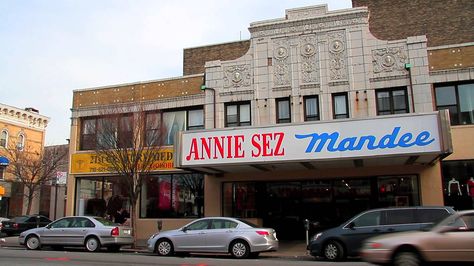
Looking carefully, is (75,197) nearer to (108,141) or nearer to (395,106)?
(108,141)

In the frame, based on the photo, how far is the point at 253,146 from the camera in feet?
62.5

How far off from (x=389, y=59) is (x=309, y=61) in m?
3.68

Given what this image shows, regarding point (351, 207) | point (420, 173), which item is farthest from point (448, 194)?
point (351, 207)

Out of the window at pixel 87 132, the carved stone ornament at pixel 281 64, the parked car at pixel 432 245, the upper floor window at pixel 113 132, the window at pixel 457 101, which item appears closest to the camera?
the parked car at pixel 432 245

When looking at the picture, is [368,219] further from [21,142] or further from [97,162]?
[21,142]

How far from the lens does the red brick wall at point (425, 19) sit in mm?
26438

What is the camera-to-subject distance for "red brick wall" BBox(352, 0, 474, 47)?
26.4m

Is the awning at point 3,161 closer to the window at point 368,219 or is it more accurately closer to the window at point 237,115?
the window at point 237,115

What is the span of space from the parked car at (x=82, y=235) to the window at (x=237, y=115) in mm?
7359

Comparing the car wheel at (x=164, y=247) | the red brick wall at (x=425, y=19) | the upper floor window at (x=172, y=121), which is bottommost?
the car wheel at (x=164, y=247)

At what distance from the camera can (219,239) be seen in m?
16.7

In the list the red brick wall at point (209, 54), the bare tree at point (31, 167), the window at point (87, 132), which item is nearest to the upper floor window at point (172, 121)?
the window at point (87, 132)

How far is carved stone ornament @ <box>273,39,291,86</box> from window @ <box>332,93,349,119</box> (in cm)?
244

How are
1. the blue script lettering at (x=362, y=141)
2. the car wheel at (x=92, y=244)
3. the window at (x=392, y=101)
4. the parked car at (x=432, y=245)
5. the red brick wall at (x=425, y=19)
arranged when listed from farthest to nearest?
the red brick wall at (x=425, y=19), the window at (x=392, y=101), the car wheel at (x=92, y=244), the blue script lettering at (x=362, y=141), the parked car at (x=432, y=245)
